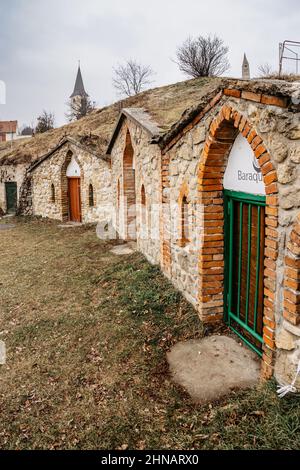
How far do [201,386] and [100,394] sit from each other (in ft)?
3.94

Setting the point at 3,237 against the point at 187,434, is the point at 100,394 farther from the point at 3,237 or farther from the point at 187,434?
the point at 3,237

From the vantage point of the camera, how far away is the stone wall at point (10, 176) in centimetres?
2067

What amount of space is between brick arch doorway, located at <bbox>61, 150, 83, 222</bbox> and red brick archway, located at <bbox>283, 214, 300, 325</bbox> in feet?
45.5

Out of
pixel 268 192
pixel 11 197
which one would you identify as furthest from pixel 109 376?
pixel 11 197

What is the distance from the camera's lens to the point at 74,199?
1695cm

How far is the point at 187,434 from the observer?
3.32m

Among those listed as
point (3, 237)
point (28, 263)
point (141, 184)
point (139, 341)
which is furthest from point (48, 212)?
point (139, 341)

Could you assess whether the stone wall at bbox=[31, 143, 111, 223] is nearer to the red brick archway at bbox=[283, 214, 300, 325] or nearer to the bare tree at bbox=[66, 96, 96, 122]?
the red brick archway at bbox=[283, 214, 300, 325]

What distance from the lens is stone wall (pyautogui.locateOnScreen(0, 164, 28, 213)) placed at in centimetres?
2067

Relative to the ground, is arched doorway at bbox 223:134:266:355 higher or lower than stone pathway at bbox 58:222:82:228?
higher

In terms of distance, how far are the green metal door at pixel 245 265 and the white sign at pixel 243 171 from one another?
0.31 ft

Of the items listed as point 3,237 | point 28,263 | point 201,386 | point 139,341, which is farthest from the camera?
point 3,237

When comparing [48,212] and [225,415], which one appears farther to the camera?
[48,212]

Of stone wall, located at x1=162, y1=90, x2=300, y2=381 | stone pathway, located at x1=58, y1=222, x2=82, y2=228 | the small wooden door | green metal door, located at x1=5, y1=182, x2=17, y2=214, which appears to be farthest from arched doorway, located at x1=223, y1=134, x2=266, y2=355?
green metal door, located at x1=5, y1=182, x2=17, y2=214
